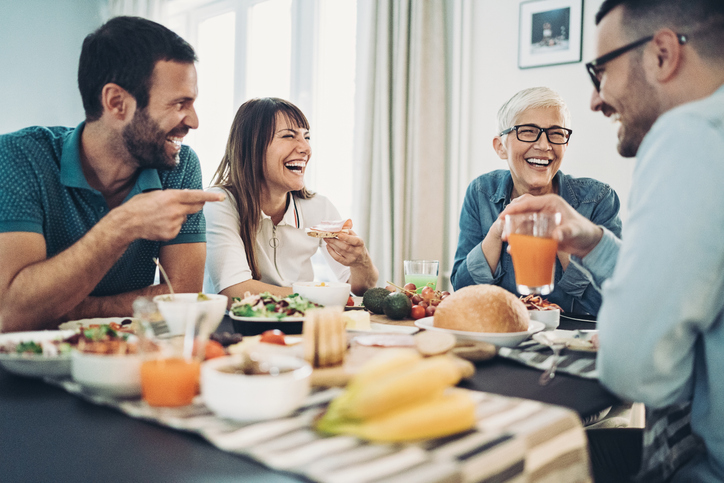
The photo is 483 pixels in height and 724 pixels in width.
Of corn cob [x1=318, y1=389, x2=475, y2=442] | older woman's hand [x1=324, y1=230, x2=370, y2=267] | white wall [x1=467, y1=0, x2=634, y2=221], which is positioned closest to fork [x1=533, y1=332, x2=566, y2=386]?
corn cob [x1=318, y1=389, x2=475, y2=442]

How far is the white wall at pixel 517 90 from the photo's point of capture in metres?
3.00

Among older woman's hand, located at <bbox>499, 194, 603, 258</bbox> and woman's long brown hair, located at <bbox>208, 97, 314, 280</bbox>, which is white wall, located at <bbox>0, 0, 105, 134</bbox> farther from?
older woman's hand, located at <bbox>499, 194, 603, 258</bbox>

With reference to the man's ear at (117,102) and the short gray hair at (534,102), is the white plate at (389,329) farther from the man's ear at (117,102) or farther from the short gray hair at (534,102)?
the short gray hair at (534,102)

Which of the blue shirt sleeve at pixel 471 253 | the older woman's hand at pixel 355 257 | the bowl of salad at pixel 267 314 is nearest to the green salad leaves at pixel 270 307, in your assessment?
the bowl of salad at pixel 267 314

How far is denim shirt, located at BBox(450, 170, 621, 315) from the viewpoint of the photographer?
1.94 metres

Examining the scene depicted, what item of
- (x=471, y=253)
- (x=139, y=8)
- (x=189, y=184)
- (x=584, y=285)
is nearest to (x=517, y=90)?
(x=471, y=253)

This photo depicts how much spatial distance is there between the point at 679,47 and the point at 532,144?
1222mm

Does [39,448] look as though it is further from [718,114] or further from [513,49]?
[513,49]

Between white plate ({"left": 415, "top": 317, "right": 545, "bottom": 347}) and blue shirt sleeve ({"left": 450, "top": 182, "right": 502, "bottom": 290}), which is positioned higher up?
blue shirt sleeve ({"left": 450, "top": 182, "right": 502, "bottom": 290})

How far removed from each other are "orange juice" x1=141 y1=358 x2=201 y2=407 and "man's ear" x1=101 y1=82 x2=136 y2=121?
1.19 meters

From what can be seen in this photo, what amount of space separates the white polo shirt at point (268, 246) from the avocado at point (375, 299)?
0.57 m

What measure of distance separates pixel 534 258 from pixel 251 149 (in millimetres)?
1440

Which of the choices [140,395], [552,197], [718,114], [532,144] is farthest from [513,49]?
[140,395]

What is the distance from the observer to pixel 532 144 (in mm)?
2213
